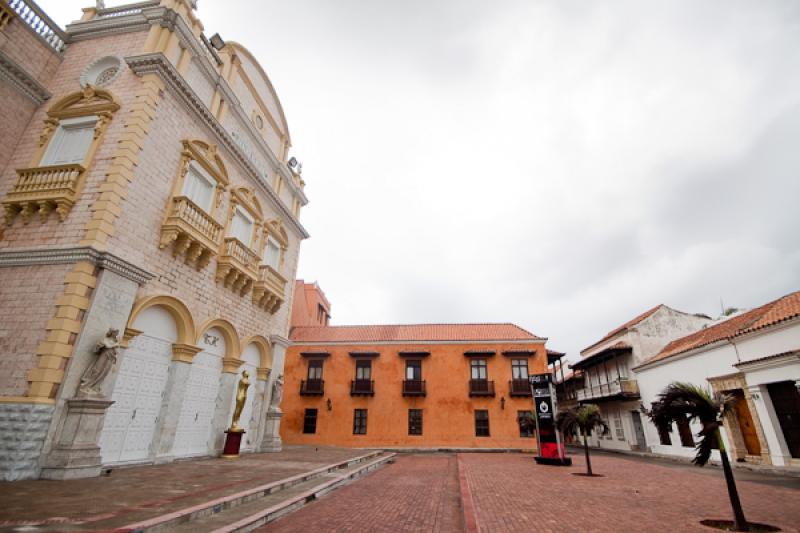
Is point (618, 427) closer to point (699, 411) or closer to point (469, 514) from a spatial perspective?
point (699, 411)

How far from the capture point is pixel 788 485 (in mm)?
10680

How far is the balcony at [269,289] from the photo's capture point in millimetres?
14703

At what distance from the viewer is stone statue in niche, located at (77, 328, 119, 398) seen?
7660 millimetres

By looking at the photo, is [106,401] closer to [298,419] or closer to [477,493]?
[477,493]

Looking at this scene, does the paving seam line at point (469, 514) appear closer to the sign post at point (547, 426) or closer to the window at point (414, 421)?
the sign post at point (547, 426)

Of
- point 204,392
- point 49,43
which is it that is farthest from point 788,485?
point 49,43

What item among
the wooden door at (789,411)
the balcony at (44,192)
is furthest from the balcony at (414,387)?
the balcony at (44,192)

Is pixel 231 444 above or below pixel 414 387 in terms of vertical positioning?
below

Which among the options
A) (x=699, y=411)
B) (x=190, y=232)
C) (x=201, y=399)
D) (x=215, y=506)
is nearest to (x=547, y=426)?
(x=699, y=411)

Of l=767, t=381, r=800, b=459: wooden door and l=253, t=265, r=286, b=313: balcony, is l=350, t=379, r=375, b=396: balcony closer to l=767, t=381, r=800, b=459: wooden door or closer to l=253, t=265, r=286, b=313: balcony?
l=253, t=265, r=286, b=313: balcony

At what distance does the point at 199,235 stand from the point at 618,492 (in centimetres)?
1312

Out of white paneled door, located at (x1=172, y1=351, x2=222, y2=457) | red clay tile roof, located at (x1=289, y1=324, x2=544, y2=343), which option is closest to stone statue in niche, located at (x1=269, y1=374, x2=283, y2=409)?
white paneled door, located at (x1=172, y1=351, x2=222, y2=457)

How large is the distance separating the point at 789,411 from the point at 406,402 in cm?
1801

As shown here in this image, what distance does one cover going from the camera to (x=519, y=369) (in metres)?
24.6
